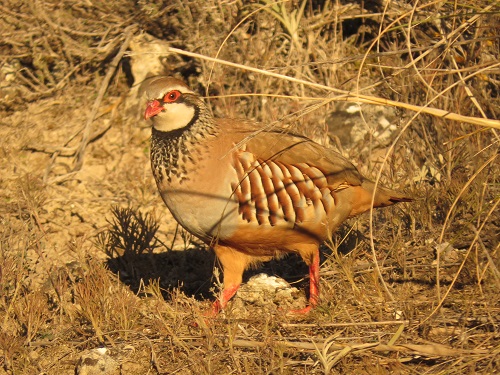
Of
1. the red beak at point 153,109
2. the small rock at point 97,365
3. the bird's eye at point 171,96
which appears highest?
the bird's eye at point 171,96

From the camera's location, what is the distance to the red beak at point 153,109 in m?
3.82

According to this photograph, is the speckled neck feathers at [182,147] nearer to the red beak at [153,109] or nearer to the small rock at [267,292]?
the red beak at [153,109]

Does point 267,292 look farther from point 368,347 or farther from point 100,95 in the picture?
point 100,95

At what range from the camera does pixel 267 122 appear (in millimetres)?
4906

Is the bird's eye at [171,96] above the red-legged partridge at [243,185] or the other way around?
above

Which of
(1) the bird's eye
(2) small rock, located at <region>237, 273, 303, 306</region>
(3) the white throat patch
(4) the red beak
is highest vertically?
(1) the bird's eye

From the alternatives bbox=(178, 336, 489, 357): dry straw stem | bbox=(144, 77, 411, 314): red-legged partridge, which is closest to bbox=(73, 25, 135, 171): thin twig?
bbox=(144, 77, 411, 314): red-legged partridge

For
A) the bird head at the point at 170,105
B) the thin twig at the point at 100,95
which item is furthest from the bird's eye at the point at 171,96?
the thin twig at the point at 100,95

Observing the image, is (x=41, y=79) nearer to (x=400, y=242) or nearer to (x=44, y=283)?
(x=44, y=283)

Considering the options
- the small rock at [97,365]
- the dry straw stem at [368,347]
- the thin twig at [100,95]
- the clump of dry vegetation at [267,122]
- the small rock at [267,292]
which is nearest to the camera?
the dry straw stem at [368,347]

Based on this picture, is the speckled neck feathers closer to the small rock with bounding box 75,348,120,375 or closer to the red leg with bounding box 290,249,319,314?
the red leg with bounding box 290,249,319,314

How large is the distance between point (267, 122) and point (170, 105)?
1146 mm

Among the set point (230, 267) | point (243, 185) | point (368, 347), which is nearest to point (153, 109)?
point (243, 185)

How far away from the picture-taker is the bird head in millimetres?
3867
